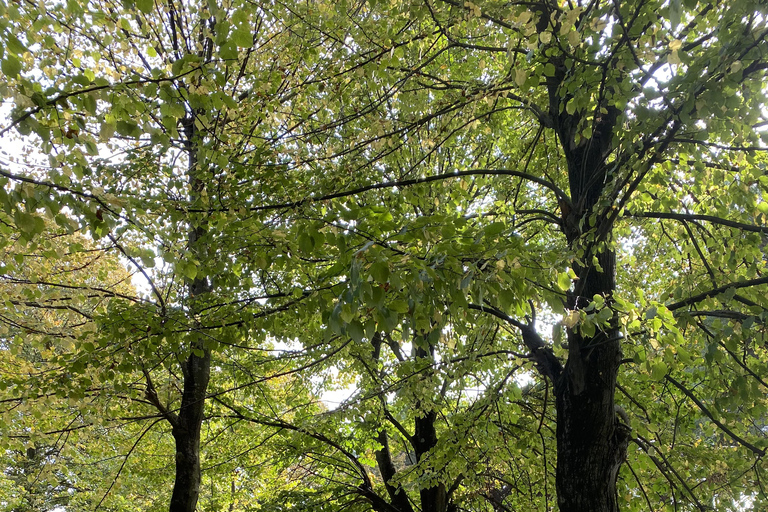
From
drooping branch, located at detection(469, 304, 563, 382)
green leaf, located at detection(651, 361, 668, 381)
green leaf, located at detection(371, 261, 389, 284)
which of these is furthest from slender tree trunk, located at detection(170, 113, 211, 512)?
green leaf, located at detection(651, 361, 668, 381)

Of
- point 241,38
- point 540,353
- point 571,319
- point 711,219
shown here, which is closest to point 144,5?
point 241,38

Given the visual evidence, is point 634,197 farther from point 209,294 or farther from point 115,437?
point 115,437

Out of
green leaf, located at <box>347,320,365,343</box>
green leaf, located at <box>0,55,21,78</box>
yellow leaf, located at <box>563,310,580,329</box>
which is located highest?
green leaf, located at <box>0,55,21,78</box>

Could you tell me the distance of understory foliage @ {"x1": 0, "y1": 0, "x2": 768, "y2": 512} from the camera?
238cm

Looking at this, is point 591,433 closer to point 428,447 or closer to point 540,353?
point 540,353

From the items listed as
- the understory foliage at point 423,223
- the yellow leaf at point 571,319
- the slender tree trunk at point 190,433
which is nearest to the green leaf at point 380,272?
the understory foliage at point 423,223

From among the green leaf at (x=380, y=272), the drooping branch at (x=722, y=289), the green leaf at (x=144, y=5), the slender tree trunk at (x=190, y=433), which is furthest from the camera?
the slender tree trunk at (x=190, y=433)

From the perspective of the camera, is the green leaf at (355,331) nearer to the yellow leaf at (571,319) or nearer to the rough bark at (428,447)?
the yellow leaf at (571,319)

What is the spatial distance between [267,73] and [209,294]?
2.38 m

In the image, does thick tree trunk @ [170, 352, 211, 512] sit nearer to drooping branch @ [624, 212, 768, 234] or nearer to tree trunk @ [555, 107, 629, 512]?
tree trunk @ [555, 107, 629, 512]

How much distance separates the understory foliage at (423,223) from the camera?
238cm

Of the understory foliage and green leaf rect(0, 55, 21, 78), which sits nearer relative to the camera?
green leaf rect(0, 55, 21, 78)

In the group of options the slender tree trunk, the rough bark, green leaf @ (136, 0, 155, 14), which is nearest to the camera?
green leaf @ (136, 0, 155, 14)

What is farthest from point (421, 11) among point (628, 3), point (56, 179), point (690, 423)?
point (690, 423)
